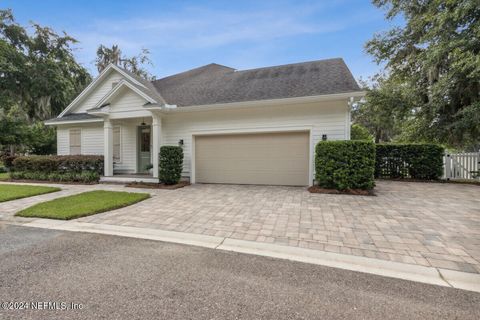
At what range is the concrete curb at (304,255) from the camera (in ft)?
8.73

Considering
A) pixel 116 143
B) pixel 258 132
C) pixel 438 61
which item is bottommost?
pixel 116 143

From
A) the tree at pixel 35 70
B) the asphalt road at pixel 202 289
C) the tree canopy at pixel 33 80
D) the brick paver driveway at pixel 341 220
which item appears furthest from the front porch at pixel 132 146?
the tree at pixel 35 70

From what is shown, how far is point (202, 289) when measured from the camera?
244cm

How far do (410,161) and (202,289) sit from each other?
11.4 meters

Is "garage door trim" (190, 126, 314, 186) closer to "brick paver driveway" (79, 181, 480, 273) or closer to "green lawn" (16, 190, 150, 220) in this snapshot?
"brick paver driveway" (79, 181, 480, 273)

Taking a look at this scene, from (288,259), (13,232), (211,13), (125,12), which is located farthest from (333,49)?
(13,232)

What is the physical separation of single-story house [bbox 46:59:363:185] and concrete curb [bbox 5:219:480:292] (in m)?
5.60

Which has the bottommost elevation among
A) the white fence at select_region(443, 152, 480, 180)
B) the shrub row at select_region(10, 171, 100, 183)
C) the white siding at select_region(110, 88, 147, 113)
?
the shrub row at select_region(10, 171, 100, 183)

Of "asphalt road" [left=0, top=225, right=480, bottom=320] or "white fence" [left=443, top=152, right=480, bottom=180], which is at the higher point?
"white fence" [left=443, top=152, right=480, bottom=180]

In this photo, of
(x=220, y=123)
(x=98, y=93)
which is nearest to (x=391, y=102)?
(x=220, y=123)

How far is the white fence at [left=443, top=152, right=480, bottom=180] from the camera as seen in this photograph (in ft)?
34.0

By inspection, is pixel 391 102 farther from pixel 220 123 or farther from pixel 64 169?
pixel 64 169

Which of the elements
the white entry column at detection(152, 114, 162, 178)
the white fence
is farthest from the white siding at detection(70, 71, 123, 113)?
the white fence

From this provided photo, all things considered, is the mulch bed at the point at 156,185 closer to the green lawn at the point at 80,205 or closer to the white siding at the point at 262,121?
the white siding at the point at 262,121
